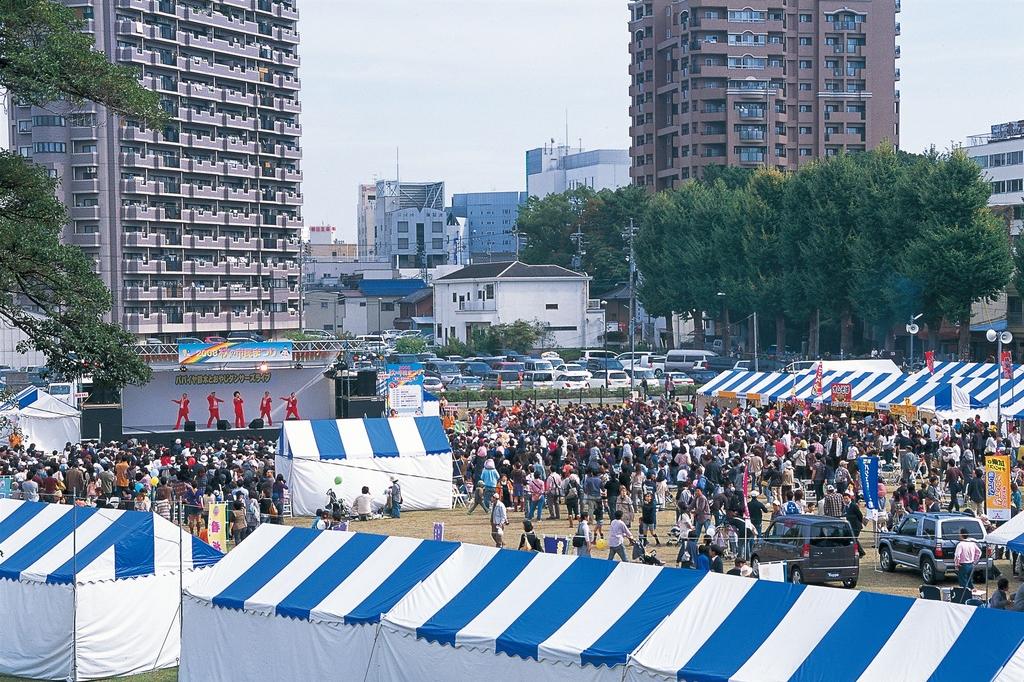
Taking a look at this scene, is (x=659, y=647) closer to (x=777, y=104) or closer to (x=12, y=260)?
(x=12, y=260)

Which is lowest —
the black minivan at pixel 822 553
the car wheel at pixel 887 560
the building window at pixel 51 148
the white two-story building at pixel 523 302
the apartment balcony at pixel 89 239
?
the car wheel at pixel 887 560

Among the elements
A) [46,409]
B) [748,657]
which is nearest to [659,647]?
[748,657]

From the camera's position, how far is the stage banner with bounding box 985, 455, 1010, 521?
23.5m

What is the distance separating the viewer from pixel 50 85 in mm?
13312

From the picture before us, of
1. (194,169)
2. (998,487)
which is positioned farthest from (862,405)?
(194,169)

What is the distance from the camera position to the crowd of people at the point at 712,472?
2259cm

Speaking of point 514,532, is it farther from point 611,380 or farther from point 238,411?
point 611,380

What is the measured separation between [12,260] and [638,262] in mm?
78753

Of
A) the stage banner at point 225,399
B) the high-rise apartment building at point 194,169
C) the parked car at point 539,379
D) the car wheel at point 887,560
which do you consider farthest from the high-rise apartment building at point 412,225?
the car wheel at point 887,560

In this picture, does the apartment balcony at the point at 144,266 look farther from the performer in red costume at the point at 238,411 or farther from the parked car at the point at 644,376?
the performer in red costume at the point at 238,411

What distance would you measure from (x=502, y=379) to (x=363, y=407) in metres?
20.5

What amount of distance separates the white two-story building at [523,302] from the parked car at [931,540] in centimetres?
6337

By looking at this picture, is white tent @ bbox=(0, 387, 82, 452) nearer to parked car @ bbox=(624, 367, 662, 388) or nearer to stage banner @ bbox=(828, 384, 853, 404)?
stage banner @ bbox=(828, 384, 853, 404)

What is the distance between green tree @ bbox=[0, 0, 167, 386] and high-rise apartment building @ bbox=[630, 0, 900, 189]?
91094 mm
